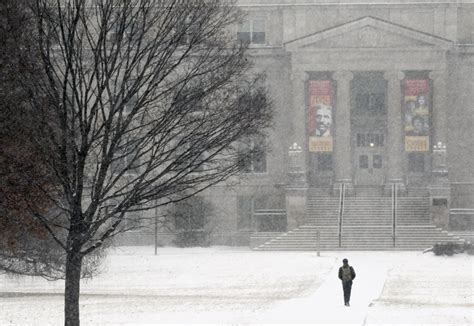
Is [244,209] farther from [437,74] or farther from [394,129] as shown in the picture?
[437,74]

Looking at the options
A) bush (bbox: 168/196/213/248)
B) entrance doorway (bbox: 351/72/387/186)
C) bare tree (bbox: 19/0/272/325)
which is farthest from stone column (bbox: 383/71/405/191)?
bare tree (bbox: 19/0/272/325)

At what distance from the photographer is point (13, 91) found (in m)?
19.7

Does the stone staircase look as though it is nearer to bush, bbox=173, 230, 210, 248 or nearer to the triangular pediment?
bush, bbox=173, 230, 210, 248

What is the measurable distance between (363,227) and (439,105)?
10.00m

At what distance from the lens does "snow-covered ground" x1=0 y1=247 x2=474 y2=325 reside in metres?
29.7

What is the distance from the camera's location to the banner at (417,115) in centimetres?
6025

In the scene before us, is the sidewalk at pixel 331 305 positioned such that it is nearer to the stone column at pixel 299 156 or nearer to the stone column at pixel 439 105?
the stone column at pixel 299 156

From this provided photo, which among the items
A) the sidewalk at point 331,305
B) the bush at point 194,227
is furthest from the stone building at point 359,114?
the sidewalk at point 331,305

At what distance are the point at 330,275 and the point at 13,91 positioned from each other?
79.0 ft

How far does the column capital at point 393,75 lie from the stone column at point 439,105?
71.1 inches

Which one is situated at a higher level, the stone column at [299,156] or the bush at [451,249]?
the stone column at [299,156]

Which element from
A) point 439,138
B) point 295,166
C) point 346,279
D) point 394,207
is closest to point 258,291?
point 346,279

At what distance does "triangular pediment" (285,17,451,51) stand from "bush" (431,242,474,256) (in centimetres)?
1564

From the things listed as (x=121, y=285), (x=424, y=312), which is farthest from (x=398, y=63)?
(x=424, y=312)
